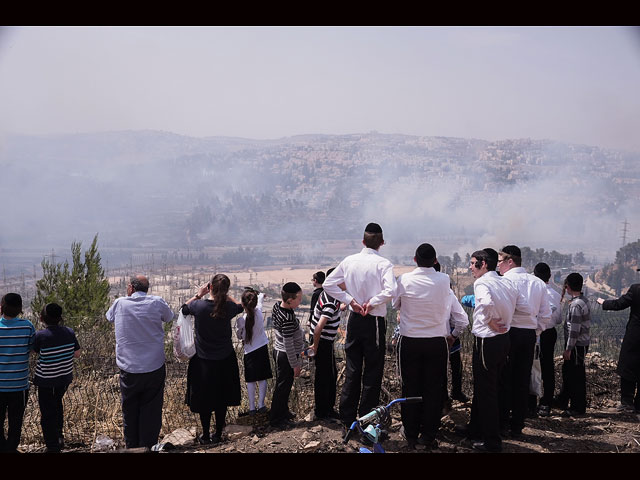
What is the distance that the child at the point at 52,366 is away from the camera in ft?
18.9

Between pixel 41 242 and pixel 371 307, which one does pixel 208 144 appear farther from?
pixel 371 307

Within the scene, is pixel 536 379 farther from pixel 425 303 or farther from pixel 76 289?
pixel 76 289

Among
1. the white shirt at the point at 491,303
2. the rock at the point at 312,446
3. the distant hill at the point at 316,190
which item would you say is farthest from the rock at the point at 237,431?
the distant hill at the point at 316,190

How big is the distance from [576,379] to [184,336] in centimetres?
450

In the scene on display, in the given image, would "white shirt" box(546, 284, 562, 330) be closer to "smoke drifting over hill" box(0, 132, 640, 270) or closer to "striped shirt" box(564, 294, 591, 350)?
"striped shirt" box(564, 294, 591, 350)

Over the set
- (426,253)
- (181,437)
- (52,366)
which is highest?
(426,253)

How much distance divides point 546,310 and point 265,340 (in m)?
2.99

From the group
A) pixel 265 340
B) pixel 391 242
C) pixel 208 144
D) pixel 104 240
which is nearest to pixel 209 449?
pixel 265 340

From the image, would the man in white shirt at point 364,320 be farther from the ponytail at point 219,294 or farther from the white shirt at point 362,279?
the ponytail at point 219,294

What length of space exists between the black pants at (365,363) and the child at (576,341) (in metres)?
2.45

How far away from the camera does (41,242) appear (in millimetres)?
115312

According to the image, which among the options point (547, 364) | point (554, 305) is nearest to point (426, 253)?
point (554, 305)

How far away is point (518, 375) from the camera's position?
6.05 meters
